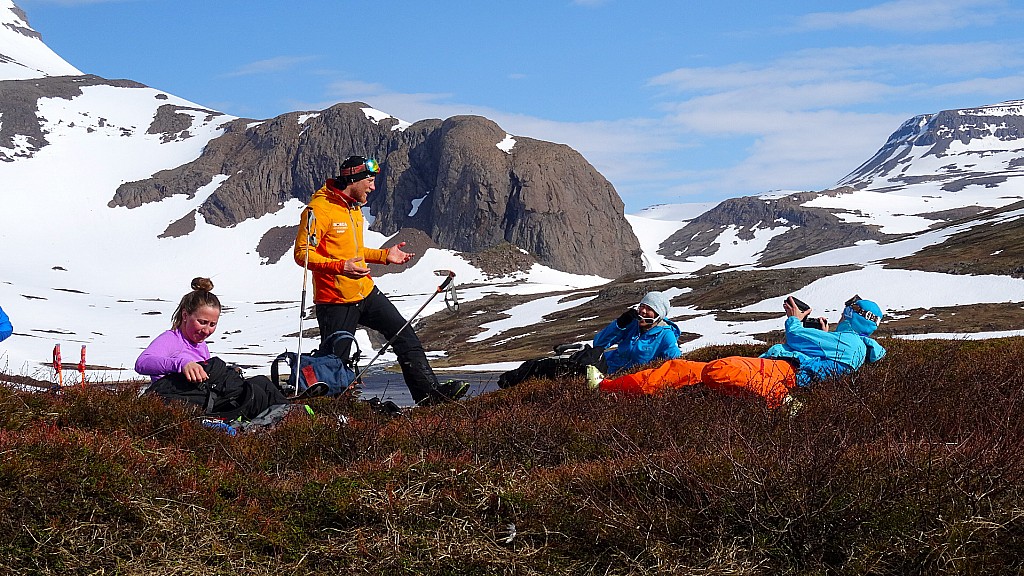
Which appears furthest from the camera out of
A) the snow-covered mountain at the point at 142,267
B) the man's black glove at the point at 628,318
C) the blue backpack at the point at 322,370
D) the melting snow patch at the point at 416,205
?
the melting snow patch at the point at 416,205

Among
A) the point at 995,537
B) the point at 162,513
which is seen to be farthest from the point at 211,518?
the point at 995,537

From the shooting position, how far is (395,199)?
186 meters

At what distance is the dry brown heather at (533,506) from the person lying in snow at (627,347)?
5.09 m

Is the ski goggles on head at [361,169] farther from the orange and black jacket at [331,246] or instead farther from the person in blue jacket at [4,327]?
the person in blue jacket at [4,327]

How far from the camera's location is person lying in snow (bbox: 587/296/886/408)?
7980 mm

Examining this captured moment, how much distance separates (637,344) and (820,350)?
2649mm

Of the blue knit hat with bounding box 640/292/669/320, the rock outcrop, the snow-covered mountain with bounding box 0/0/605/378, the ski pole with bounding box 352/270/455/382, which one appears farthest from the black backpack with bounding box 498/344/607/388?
the rock outcrop

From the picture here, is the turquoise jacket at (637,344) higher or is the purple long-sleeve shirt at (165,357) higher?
the purple long-sleeve shirt at (165,357)

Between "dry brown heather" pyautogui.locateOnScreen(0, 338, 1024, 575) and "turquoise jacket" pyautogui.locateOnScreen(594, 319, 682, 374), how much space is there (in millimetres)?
5018

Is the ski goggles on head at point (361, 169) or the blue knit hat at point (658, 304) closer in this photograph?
the ski goggles on head at point (361, 169)

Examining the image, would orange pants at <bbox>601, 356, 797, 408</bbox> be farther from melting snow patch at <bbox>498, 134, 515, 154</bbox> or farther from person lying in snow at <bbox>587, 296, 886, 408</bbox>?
melting snow patch at <bbox>498, 134, 515, 154</bbox>

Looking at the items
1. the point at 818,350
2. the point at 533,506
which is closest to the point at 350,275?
the point at 818,350

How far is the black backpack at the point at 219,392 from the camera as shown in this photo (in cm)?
766

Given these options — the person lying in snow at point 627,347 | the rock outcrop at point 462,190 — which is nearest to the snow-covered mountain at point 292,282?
the rock outcrop at point 462,190
